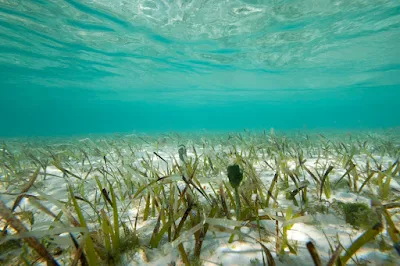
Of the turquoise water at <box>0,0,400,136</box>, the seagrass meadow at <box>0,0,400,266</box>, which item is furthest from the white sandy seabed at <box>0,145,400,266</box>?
the turquoise water at <box>0,0,400,136</box>

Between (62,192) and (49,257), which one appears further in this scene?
(62,192)

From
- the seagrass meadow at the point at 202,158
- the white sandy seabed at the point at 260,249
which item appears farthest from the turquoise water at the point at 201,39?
the white sandy seabed at the point at 260,249

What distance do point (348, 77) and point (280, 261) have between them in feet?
107

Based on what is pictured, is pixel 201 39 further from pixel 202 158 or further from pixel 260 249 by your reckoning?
pixel 260 249

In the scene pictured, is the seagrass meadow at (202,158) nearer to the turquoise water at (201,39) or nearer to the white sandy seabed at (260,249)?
the white sandy seabed at (260,249)

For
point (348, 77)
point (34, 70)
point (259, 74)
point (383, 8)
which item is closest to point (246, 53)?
point (259, 74)

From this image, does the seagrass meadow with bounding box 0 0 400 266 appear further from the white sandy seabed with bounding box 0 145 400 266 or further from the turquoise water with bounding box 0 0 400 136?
the turquoise water with bounding box 0 0 400 136

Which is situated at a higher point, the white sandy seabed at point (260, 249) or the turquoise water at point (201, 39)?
the turquoise water at point (201, 39)

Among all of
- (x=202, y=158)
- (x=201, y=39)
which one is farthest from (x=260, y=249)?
(x=201, y=39)

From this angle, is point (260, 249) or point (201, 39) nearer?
point (260, 249)

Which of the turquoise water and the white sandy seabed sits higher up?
the turquoise water

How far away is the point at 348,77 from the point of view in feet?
87.6

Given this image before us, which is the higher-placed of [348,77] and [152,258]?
[348,77]

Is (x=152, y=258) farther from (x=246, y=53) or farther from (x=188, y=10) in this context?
(x=246, y=53)
